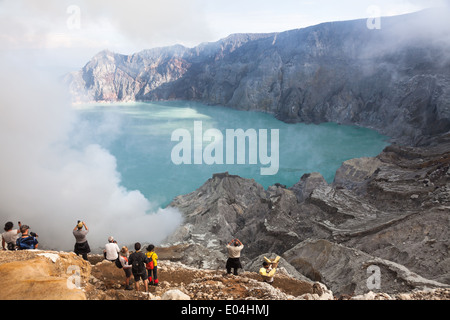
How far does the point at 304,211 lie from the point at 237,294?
629 inches

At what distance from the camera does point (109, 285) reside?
830 cm

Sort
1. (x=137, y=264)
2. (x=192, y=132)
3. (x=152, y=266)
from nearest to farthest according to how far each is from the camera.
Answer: (x=137, y=264), (x=152, y=266), (x=192, y=132)

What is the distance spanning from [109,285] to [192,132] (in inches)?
2389

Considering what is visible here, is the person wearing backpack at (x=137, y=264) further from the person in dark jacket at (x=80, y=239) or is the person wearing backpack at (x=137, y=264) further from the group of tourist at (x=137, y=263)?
the person in dark jacket at (x=80, y=239)

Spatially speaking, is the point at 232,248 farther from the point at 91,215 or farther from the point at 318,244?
the point at 91,215

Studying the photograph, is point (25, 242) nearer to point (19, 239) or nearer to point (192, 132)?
point (19, 239)

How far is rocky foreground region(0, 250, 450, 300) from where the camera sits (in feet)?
19.3

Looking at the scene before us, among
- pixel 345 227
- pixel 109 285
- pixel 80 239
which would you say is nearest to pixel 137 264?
pixel 109 285

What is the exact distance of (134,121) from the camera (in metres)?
80.3
